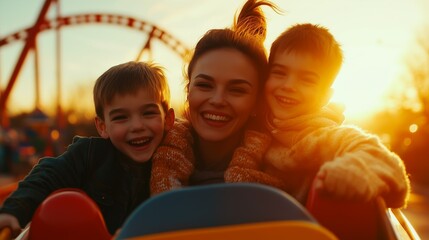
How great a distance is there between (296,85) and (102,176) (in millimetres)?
932

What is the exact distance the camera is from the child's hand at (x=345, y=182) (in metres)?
1.60

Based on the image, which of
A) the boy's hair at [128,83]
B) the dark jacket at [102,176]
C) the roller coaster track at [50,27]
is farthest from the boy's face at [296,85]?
the roller coaster track at [50,27]

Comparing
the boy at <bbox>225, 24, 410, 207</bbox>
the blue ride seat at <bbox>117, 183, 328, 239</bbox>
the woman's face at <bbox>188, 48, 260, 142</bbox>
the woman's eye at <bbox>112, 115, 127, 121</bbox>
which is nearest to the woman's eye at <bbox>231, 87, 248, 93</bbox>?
the woman's face at <bbox>188, 48, 260, 142</bbox>

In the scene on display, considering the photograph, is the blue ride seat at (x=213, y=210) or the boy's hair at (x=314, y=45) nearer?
the blue ride seat at (x=213, y=210)

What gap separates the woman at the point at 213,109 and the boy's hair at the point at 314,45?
14cm

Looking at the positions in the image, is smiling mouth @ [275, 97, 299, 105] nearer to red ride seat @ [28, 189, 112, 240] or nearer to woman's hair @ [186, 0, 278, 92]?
woman's hair @ [186, 0, 278, 92]

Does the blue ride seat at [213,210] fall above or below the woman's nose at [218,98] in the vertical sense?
below

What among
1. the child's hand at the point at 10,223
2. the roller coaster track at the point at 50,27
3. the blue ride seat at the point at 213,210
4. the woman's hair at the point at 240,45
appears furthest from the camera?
the roller coaster track at the point at 50,27

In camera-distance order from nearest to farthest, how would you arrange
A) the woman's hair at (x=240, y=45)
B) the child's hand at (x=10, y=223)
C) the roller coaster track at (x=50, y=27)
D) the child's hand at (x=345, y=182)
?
the child's hand at (x=345, y=182)
the child's hand at (x=10, y=223)
the woman's hair at (x=240, y=45)
the roller coaster track at (x=50, y=27)

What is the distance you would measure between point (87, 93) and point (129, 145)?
39.2 metres

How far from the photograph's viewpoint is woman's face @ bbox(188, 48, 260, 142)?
243 cm

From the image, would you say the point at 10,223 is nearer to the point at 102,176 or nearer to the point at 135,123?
the point at 102,176

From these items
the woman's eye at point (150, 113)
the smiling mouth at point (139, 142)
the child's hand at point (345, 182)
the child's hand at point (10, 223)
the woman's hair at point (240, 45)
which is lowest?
the child's hand at point (10, 223)

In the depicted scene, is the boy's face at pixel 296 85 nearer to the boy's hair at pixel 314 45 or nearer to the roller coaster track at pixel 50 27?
the boy's hair at pixel 314 45
